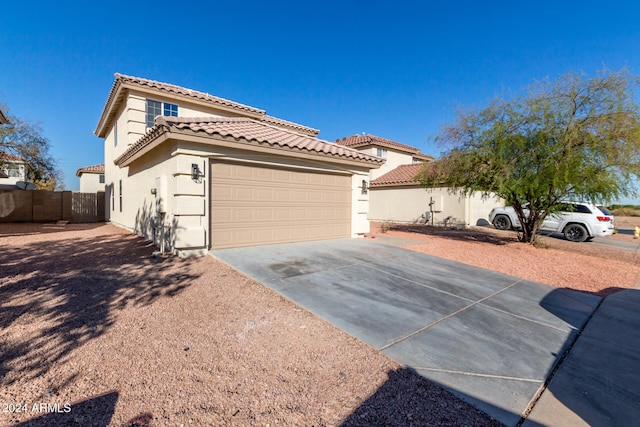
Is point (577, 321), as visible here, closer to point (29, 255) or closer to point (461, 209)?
point (29, 255)

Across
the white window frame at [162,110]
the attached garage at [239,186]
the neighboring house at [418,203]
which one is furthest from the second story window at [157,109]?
the neighboring house at [418,203]

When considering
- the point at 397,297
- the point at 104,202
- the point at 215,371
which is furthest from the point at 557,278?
the point at 104,202

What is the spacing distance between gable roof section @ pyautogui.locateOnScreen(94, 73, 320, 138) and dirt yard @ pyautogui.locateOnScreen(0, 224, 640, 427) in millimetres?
8486

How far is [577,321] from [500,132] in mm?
6834

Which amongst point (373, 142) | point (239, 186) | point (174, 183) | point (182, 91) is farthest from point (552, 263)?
point (373, 142)

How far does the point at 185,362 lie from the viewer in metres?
2.71

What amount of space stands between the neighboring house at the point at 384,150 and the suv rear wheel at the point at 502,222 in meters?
6.99

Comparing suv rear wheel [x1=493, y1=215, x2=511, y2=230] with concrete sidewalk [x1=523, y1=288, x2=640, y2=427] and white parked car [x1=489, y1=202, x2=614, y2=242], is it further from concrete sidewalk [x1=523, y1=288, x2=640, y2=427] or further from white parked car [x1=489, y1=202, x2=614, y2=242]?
concrete sidewalk [x1=523, y1=288, x2=640, y2=427]

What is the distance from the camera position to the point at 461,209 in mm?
16531

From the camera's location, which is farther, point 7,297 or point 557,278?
point 557,278

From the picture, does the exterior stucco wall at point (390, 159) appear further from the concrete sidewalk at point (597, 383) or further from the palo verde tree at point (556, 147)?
the concrete sidewalk at point (597, 383)

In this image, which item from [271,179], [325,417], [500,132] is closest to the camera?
[325,417]

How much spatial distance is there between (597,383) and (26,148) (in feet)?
80.0

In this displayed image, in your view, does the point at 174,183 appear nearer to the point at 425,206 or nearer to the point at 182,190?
the point at 182,190
